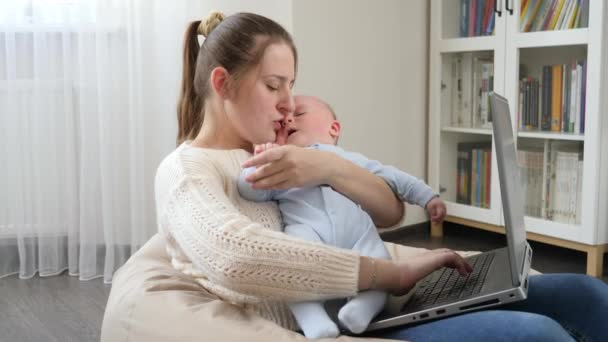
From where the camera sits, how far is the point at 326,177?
4.34 ft

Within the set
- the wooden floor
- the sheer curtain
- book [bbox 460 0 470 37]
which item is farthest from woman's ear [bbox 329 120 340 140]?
book [bbox 460 0 470 37]

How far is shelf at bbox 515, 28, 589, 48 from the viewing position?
2.85 m

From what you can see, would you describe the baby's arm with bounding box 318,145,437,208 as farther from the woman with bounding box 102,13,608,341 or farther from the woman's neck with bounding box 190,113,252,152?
the woman's neck with bounding box 190,113,252,152

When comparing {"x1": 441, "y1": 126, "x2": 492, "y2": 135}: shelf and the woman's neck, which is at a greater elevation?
the woman's neck

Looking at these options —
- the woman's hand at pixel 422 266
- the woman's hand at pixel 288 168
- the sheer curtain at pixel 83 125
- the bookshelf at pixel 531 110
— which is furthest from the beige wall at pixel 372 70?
the woman's hand at pixel 422 266

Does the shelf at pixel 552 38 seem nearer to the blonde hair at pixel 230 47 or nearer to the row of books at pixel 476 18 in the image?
the row of books at pixel 476 18

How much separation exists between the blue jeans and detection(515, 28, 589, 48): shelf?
188cm

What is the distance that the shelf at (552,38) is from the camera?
2.85 m

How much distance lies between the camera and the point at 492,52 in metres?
3.29

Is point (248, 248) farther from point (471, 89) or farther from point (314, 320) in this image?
point (471, 89)

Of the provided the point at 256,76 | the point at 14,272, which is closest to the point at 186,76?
the point at 256,76

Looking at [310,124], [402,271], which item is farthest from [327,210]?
[310,124]

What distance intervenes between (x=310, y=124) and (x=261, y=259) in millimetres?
563

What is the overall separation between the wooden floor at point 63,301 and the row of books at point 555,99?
0.58 m
